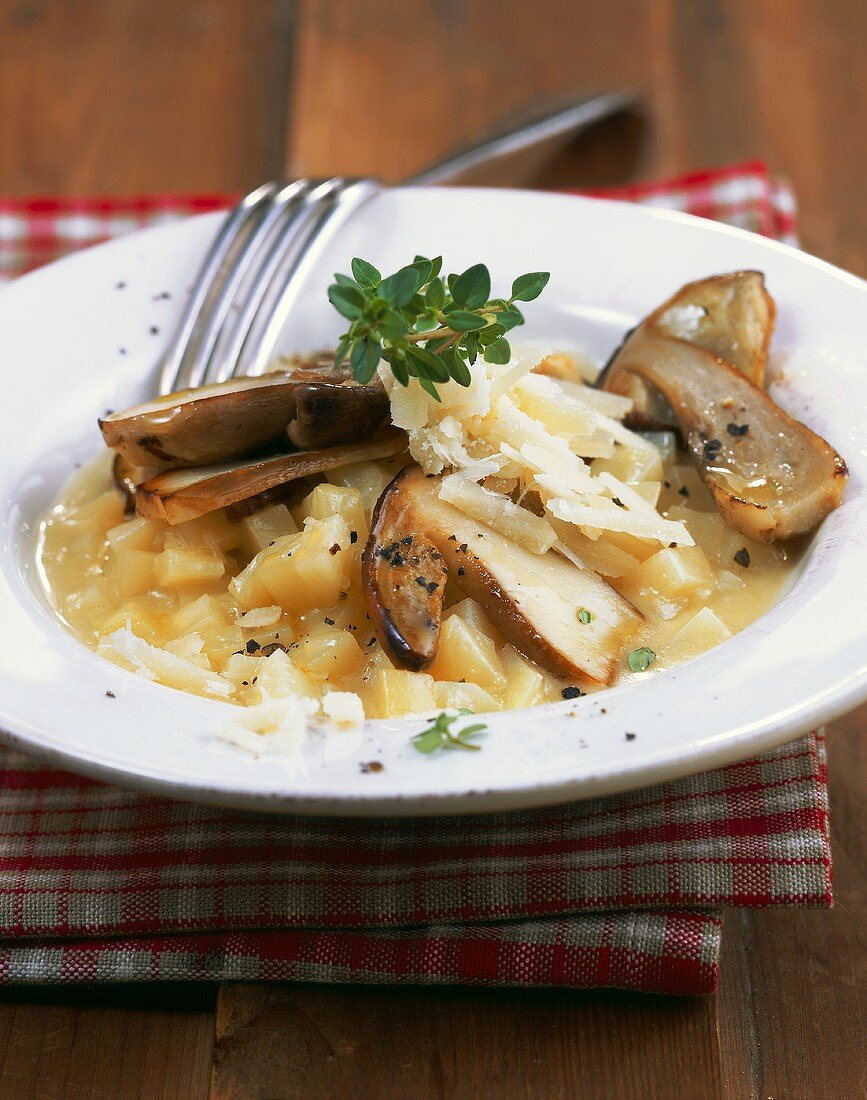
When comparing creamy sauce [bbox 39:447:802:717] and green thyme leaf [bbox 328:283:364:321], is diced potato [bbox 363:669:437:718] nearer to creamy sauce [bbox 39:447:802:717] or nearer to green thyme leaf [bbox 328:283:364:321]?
creamy sauce [bbox 39:447:802:717]

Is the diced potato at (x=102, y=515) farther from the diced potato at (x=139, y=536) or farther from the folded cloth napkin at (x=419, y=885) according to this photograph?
the folded cloth napkin at (x=419, y=885)

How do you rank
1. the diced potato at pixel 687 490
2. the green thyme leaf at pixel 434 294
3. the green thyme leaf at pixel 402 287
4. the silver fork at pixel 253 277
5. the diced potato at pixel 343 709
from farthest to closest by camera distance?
the silver fork at pixel 253 277, the diced potato at pixel 687 490, the green thyme leaf at pixel 434 294, the green thyme leaf at pixel 402 287, the diced potato at pixel 343 709

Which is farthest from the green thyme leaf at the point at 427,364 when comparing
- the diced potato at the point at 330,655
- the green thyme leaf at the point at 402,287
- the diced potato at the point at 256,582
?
the diced potato at the point at 330,655

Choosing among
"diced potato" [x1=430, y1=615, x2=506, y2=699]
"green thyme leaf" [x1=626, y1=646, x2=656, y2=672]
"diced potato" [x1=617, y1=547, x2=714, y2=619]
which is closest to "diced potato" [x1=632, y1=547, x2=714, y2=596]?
"diced potato" [x1=617, y1=547, x2=714, y2=619]

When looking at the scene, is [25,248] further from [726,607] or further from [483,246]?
[726,607]

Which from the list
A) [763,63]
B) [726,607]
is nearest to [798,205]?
[763,63]
